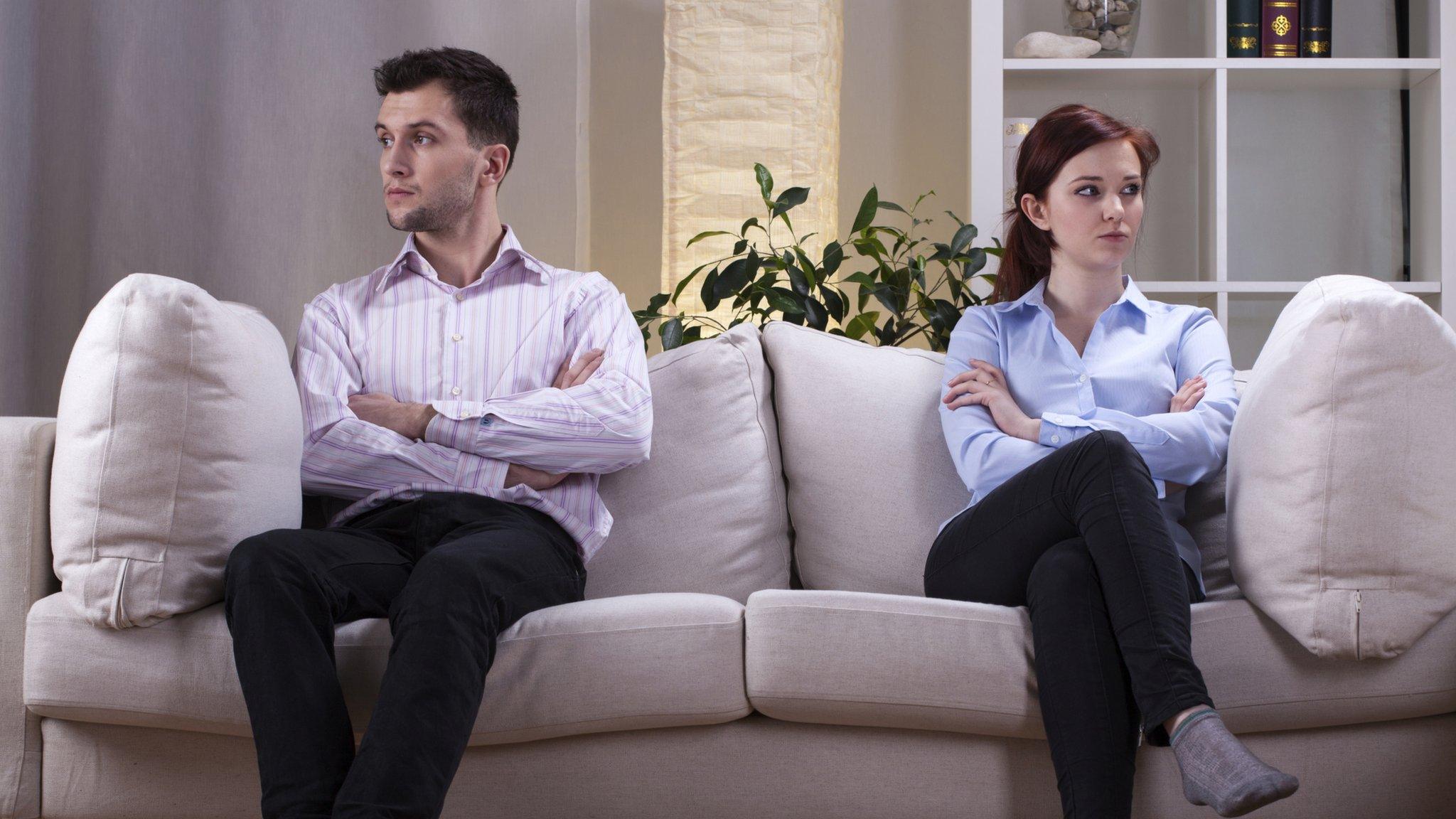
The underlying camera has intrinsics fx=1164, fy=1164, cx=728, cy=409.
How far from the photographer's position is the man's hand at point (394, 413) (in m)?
1.65

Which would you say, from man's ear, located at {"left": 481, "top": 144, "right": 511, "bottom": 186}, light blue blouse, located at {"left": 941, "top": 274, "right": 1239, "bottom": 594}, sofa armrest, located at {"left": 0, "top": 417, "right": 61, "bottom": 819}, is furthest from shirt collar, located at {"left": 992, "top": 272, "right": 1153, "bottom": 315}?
sofa armrest, located at {"left": 0, "top": 417, "right": 61, "bottom": 819}

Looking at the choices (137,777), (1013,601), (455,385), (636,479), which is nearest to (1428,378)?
(1013,601)

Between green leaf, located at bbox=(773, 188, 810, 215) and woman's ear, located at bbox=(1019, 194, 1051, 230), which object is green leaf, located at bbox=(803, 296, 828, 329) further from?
woman's ear, located at bbox=(1019, 194, 1051, 230)

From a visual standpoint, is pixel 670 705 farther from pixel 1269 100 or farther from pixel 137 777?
pixel 1269 100

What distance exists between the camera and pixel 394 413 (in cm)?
167

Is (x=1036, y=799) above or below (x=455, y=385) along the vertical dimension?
below

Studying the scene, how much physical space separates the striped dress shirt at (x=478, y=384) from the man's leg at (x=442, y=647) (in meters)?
0.11

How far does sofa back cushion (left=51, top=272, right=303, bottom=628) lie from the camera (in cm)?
136

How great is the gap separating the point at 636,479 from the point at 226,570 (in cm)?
67

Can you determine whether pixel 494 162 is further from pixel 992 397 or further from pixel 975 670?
pixel 975 670

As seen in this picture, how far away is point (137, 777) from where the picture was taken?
1426 mm

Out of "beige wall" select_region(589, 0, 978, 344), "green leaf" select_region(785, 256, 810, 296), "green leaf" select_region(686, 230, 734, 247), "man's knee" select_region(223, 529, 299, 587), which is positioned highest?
"beige wall" select_region(589, 0, 978, 344)

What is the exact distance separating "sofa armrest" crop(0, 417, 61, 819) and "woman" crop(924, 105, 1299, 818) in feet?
3.86

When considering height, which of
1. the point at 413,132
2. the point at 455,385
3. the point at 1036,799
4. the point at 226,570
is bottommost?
the point at 1036,799
